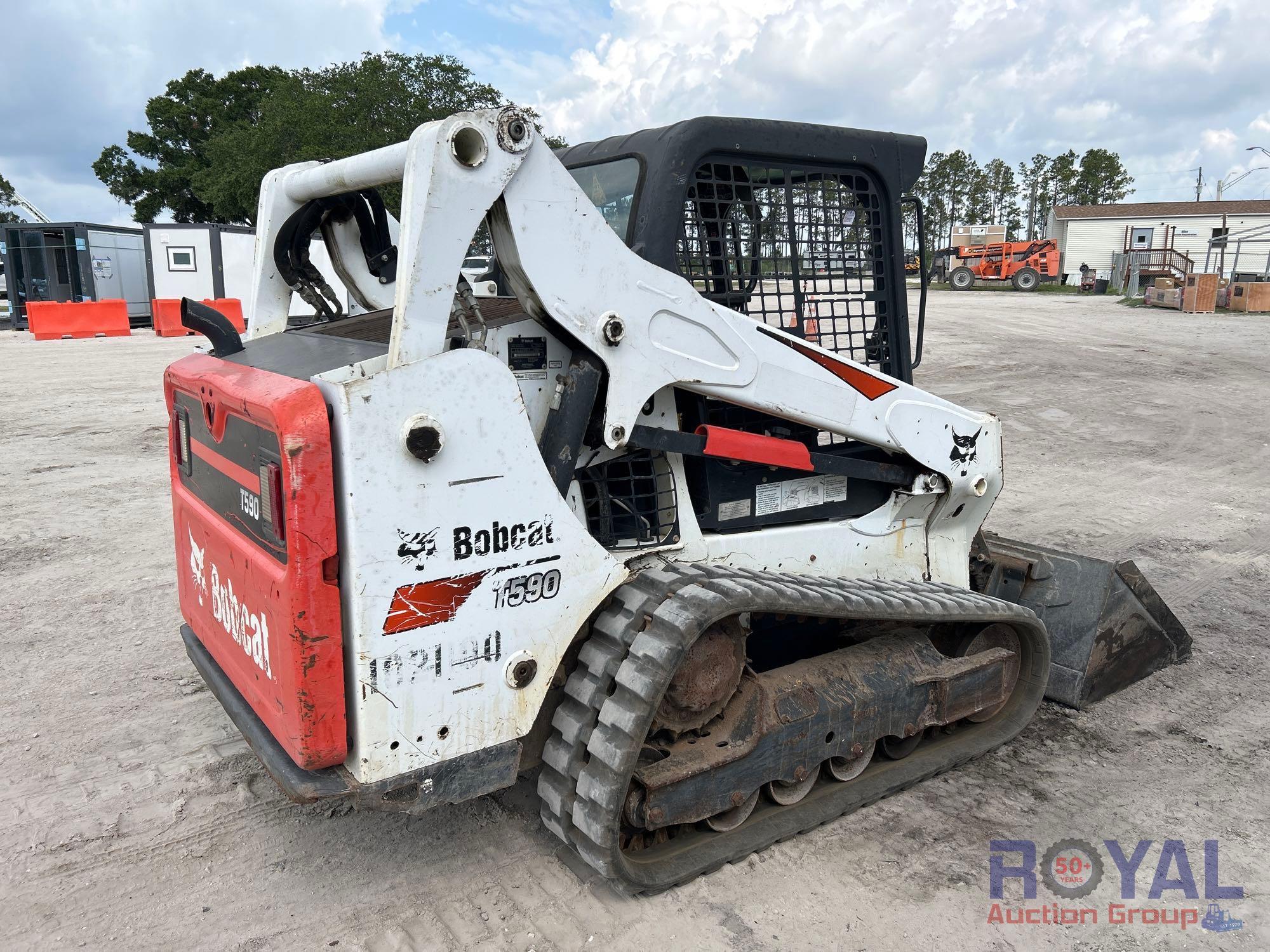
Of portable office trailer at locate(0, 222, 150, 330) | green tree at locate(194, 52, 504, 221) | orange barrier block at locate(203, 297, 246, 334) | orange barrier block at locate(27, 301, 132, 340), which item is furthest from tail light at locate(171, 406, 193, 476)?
green tree at locate(194, 52, 504, 221)

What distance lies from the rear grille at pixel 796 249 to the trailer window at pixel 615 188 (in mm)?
197

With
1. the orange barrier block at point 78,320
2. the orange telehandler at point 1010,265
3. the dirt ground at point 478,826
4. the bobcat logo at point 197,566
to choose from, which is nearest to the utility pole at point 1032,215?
the orange telehandler at point 1010,265

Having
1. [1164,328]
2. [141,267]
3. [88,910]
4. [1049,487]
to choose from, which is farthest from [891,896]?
[141,267]

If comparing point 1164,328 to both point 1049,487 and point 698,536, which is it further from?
point 698,536

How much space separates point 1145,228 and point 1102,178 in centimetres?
1609

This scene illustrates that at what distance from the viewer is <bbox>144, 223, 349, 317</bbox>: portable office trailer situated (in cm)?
2327

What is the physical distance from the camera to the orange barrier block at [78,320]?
2019cm

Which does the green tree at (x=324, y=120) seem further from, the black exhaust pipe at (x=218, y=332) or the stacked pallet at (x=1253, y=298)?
the black exhaust pipe at (x=218, y=332)

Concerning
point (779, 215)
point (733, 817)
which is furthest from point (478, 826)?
point (779, 215)

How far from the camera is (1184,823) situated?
341 cm

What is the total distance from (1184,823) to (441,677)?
2.62 metres

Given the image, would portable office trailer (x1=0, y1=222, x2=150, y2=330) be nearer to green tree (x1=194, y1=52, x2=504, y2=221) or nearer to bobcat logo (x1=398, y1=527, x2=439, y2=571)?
green tree (x1=194, y1=52, x2=504, y2=221)

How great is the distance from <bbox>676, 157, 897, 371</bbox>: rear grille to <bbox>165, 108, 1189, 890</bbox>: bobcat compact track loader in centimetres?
1

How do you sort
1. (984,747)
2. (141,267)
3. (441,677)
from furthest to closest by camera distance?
(141,267), (984,747), (441,677)
